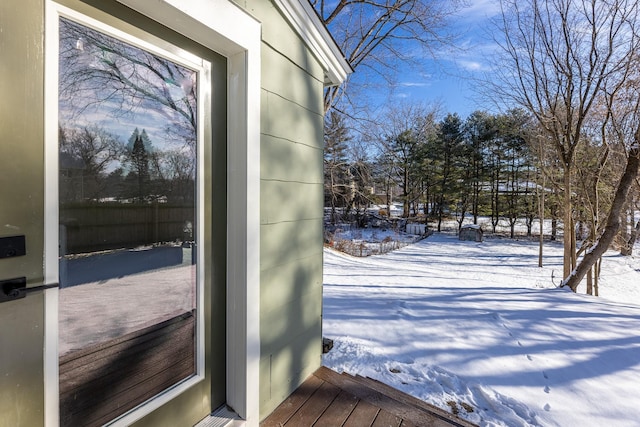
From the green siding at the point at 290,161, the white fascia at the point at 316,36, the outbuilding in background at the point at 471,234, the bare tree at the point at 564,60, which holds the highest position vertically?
the bare tree at the point at 564,60

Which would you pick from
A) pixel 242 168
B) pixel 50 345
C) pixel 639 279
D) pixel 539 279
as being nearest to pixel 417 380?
pixel 242 168

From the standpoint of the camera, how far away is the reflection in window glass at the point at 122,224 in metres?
0.99

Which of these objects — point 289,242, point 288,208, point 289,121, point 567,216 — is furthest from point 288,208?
point 567,216

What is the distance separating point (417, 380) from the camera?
2059 millimetres

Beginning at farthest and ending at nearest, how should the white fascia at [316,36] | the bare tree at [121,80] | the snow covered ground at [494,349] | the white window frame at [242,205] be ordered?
the snow covered ground at [494,349]
the white fascia at [316,36]
the white window frame at [242,205]
the bare tree at [121,80]

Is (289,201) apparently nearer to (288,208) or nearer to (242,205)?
(288,208)

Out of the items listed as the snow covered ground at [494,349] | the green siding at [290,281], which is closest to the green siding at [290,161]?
the green siding at [290,281]

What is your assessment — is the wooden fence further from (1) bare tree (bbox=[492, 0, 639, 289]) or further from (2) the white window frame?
(1) bare tree (bbox=[492, 0, 639, 289])

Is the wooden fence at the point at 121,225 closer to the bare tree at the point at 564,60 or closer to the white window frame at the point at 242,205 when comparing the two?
the white window frame at the point at 242,205

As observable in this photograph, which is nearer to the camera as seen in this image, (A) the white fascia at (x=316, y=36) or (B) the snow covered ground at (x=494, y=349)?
(A) the white fascia at (x=316, y=36)

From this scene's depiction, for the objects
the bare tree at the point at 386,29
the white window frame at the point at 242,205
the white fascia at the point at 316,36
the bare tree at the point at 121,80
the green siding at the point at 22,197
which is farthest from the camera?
the bare tree at the point at 386,29

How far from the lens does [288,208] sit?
1.73 m

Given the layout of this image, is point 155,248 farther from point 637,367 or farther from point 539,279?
point 539,279

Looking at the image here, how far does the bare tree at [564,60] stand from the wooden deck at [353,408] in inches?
256
